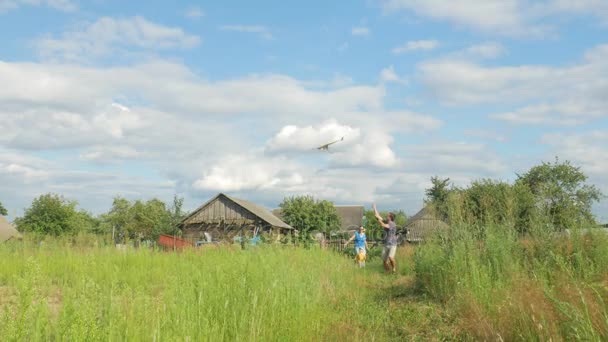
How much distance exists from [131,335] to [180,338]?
1.38 ft

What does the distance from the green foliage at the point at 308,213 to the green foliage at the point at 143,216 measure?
1390 cm

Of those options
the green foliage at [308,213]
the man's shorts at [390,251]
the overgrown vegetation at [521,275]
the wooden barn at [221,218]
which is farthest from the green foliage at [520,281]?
the green foliage at [308,213]

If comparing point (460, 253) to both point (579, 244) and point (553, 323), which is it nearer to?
point (579, 244)

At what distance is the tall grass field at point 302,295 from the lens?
352 centimetres

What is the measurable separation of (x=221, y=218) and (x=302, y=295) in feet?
148

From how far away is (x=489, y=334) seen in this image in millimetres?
5891

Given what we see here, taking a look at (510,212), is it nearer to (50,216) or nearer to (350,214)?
(50,216)

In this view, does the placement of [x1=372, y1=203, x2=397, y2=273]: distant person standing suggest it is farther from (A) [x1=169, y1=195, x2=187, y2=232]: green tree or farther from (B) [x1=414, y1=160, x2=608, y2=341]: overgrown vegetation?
(A) [x1=169, y1=195, x2=187, y2=232]: green tree

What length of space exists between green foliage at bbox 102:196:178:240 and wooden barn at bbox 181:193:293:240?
2.44 meters

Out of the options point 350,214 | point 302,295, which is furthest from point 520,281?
point 350,214

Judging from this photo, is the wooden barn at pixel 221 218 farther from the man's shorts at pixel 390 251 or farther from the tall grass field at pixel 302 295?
the tall grass field at pixel 302 295

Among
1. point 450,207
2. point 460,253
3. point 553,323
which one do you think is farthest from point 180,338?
point 450,207

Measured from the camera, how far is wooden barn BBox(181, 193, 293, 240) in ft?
167

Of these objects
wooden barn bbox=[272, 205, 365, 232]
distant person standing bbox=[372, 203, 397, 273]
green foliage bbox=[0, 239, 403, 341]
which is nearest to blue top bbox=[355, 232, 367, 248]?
distant person standing bbox=[372, 203, 397, 273]
